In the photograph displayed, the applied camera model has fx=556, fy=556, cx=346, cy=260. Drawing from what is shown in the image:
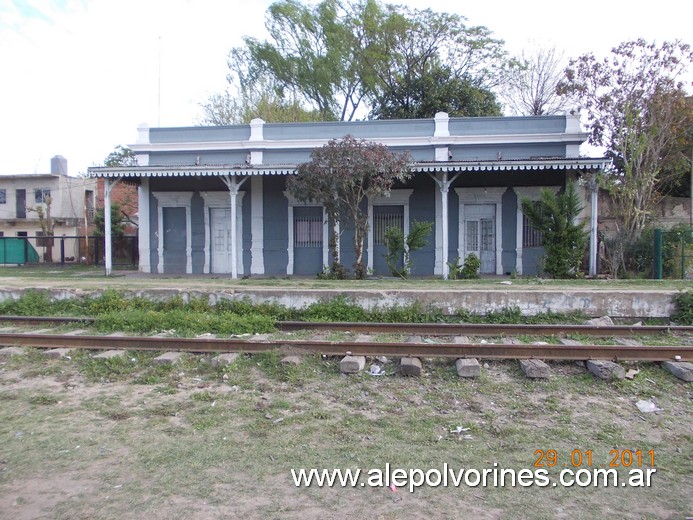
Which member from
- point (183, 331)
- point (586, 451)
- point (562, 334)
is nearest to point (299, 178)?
point (183, 331)

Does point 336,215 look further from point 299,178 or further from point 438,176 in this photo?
point 438,176

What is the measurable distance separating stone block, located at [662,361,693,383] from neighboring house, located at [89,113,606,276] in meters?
10.6

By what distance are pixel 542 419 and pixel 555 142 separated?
15115mm

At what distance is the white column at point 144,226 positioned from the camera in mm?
19484

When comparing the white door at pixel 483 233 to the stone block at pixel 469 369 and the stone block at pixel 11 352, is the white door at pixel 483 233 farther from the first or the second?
the stone block at pixel 11 352

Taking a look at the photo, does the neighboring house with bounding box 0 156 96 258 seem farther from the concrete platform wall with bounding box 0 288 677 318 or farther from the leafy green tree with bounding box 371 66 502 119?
the concrete platform wall with bounding box 0 288 677 318

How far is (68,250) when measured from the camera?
31.9 meters

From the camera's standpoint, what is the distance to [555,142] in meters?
18.3

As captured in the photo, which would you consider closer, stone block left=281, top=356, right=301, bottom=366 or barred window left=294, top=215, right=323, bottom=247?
stone block left=281, top=356, right=301, bottom=366

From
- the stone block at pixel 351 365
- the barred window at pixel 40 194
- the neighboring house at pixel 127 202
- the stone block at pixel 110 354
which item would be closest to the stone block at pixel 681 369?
the stone block at pixel 351 365

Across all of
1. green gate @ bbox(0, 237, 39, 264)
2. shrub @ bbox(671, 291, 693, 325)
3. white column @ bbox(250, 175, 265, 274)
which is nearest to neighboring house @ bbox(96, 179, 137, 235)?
green gate @ bbox(0, 237, 39, 264)

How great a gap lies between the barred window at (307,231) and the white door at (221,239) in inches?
95.1

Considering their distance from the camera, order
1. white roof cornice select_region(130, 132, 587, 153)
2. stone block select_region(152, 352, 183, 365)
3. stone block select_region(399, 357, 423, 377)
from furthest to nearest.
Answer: white roof cornice select_region(130, 132, 587, 153), stone block select_region(152, 352, 183, 365), stone block select_region(399, 357, 423, 377)
